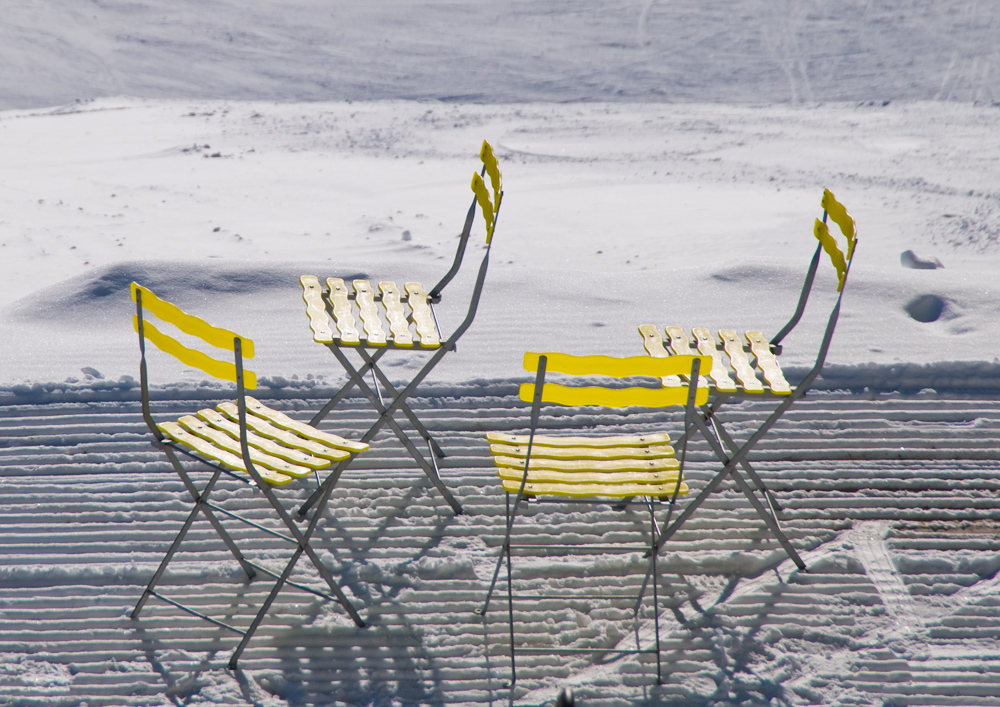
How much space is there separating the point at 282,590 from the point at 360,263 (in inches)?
123

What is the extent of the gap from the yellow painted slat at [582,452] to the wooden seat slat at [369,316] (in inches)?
25.8

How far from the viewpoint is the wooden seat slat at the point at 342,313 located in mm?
3770

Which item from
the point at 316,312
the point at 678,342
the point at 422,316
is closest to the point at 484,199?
the point at 422,316

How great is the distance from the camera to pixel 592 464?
348 cm

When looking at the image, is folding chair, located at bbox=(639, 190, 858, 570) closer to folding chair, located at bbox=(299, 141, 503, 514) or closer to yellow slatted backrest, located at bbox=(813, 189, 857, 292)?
yellow slatted backrest, located at bbox=(813, 189, 857, 292)

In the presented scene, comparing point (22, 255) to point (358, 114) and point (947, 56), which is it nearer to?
point (358, 114)

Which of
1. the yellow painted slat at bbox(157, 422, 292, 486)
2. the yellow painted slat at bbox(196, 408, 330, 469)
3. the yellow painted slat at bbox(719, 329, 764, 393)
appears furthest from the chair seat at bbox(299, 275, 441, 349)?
the yellow painted slat at bbox(719, 329, 764, 393)

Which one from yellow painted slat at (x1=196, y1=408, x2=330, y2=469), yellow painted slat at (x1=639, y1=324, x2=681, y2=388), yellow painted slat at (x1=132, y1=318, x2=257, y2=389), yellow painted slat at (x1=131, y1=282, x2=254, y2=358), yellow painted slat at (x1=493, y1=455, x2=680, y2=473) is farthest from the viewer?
yellow painted slat at (x1=639, y1=324, x2=681, y2=388)

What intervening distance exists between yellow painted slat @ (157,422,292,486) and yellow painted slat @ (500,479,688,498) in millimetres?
800

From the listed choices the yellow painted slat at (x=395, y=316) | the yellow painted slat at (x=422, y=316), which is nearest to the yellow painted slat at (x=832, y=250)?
the yellow painted slat at (x=422, y=316)

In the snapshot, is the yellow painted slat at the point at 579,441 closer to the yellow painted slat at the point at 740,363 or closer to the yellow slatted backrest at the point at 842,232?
the yellow painted slat at the point at 740,363

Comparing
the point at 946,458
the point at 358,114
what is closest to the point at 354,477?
the point at 946,458

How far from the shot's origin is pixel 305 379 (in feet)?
16.5

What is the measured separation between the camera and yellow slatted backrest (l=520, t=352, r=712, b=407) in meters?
2.89
